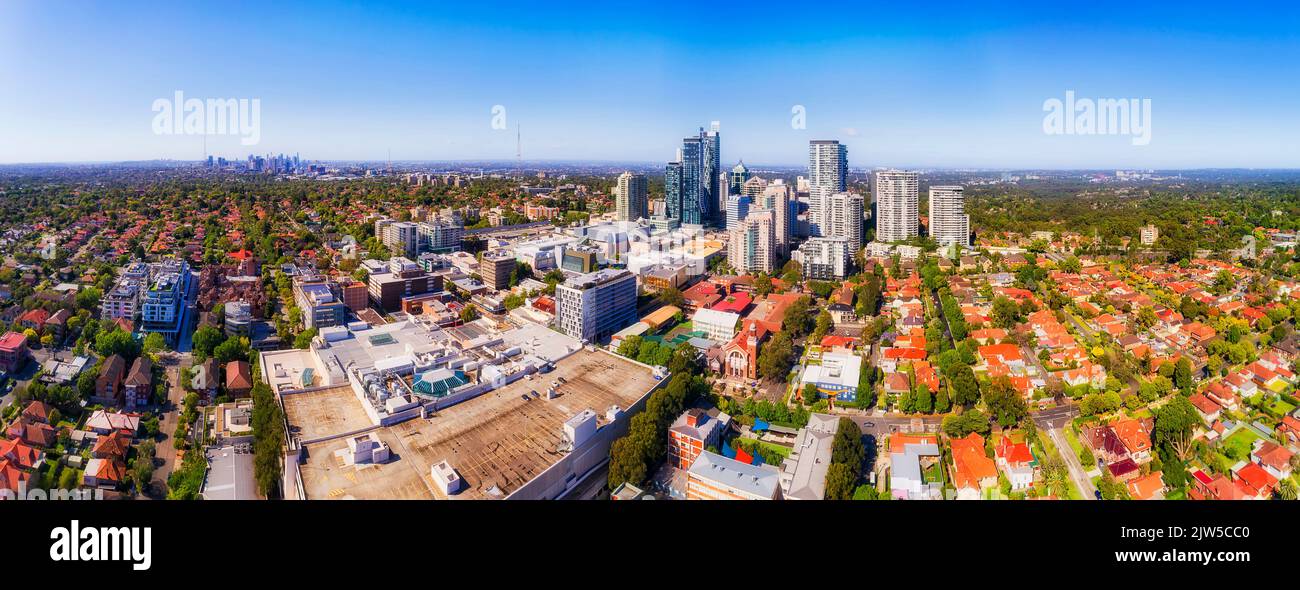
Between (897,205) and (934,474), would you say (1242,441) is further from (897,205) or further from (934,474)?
(897,205)

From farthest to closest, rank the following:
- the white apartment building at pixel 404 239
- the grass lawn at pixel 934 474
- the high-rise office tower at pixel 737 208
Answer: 1. the high-rise office tower at pixel 737 208
2. the white apartment building at pixel 404 239
3. the grass lawn at pixel 934 474

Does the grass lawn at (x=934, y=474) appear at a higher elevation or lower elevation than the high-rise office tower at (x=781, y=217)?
lower

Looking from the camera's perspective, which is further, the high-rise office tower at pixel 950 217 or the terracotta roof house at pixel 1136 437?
the high-rise office tower at pixel 950 217

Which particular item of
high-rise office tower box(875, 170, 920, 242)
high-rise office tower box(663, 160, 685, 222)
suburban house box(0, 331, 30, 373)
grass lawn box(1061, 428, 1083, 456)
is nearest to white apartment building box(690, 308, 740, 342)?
grass lawn box(1061, 428, 1083, 456)

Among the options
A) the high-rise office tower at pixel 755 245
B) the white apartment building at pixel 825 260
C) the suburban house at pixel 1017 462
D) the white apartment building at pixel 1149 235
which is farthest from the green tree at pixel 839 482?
the white apartment building at pixel 1149 235

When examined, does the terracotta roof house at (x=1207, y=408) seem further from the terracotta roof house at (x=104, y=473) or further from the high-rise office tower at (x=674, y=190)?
the high-rise office tower at (x=674, y=190)

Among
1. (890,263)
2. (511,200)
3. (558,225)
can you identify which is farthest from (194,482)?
(511,200)

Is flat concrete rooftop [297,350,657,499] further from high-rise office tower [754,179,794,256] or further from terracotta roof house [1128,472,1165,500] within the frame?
high-rise office tower [754,179,794,256]
